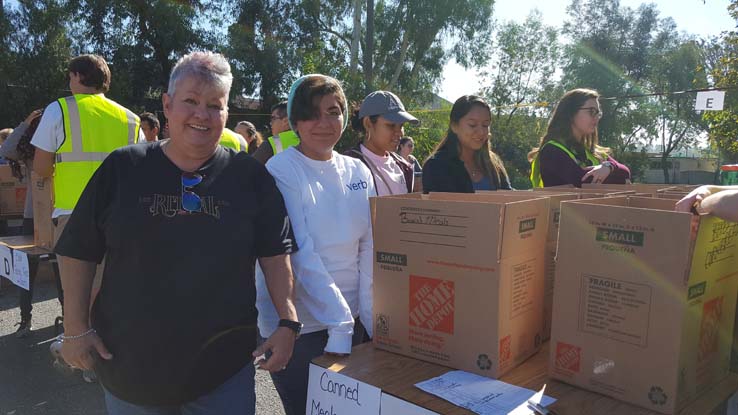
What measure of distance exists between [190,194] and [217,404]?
0.65 metres

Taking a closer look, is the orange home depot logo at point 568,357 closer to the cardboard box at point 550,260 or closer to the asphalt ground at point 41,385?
the cardboard box at point 550,260

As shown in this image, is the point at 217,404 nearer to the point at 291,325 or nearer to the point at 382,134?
the point at 291,325

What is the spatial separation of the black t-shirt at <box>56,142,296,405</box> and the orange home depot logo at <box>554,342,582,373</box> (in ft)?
3.17

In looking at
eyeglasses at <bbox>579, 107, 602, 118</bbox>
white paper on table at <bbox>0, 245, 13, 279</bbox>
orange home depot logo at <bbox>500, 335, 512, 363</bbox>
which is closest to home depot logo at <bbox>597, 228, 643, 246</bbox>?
orange home depot logo at <bbox>500, 335, 512, 363</bbox>

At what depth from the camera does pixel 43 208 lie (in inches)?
155

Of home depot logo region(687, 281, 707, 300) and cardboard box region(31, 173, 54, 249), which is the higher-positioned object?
home depot logo region(687, 281, 707, 300)

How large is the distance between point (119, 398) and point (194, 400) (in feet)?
0.71

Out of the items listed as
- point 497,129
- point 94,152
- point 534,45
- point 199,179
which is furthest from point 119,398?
point 534,45

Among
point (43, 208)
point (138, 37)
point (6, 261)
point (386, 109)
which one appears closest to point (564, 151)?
point (386, 109)

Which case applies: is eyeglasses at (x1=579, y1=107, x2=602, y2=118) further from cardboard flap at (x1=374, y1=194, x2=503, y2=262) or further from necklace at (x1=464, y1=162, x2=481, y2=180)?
cardboard flap at (x1=374, y1=194, x2=503, y2=262)

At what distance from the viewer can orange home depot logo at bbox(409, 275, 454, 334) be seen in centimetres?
157

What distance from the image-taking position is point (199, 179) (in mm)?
1613

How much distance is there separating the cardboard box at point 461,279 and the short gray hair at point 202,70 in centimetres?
62

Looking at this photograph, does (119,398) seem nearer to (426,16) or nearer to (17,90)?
(17,90)
